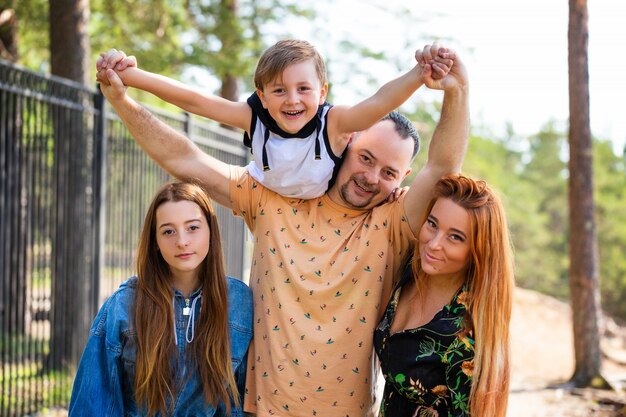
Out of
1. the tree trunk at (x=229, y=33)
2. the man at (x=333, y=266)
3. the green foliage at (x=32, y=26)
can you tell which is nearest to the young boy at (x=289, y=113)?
the man at (x=333, y=266)

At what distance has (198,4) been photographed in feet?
46.7

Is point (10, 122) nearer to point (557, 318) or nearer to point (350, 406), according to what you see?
point (350, 406)

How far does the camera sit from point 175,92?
338 centimetres

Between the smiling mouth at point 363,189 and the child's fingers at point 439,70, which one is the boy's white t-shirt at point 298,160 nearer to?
the smiling mouth at point 363,189

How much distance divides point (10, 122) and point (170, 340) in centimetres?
349

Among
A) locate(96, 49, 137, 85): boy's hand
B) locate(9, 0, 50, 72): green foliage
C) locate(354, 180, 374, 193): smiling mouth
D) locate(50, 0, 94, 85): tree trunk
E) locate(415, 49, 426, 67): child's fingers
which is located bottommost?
locate(354, 180, 374, 193): smiling mouth

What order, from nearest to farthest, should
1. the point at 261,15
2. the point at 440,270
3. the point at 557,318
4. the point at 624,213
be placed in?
1. the point at 440,270
2. the point at 261,15
3. the point at 557,318
4. the point at 624,213

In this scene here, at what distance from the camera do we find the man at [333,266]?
334cm

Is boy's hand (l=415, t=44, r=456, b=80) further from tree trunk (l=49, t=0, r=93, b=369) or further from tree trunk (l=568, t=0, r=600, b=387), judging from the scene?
tree trunk (l=568, t=0, r=600, b=387)

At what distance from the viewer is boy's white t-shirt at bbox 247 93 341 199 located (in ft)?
11.0

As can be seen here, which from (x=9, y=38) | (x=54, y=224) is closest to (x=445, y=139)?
(x=54, y=224)

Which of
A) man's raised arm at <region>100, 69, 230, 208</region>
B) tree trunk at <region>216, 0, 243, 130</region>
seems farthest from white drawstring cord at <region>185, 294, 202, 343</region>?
tree trunk at <region>216, 0, 243, 130</region>

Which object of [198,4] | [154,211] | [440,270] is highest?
[198,4]

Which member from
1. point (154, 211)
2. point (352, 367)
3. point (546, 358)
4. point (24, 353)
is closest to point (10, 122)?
point (24, 353)
